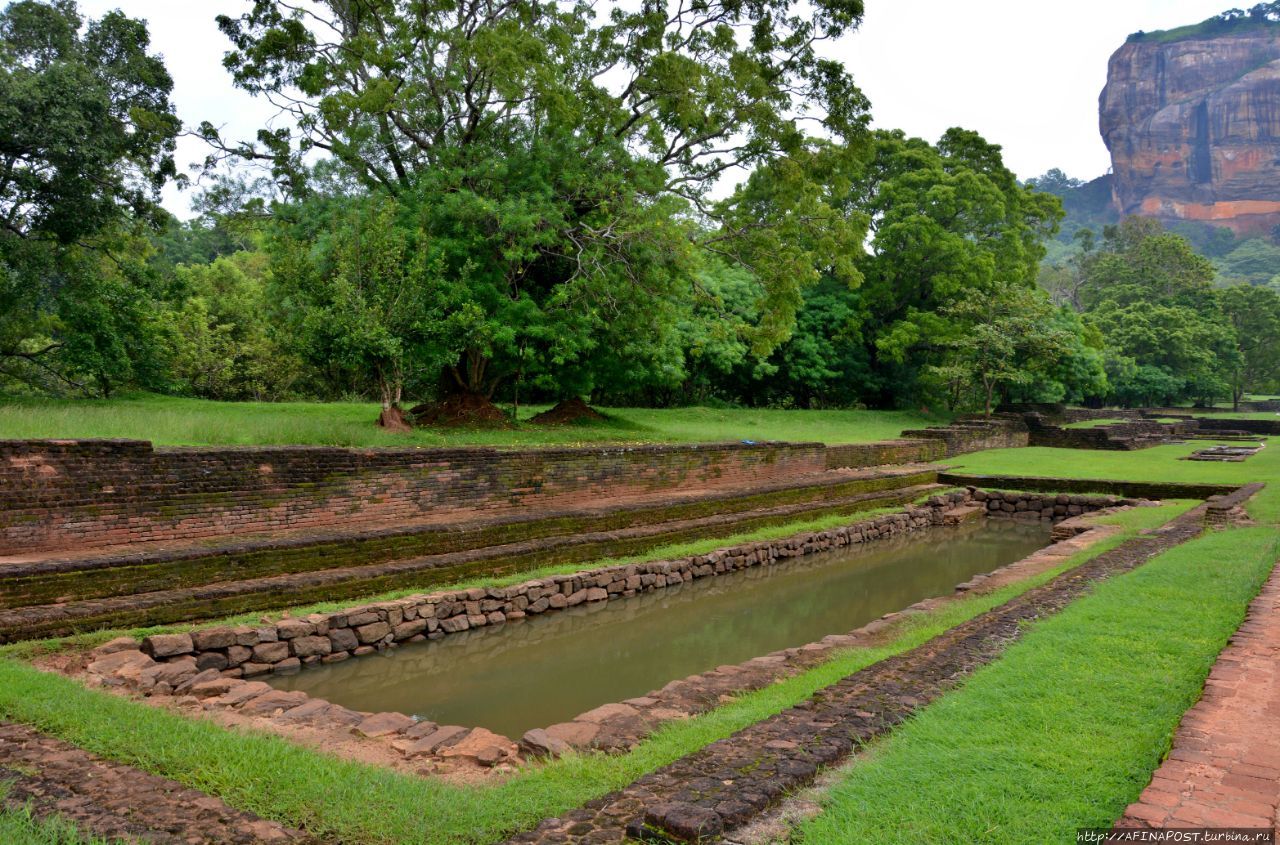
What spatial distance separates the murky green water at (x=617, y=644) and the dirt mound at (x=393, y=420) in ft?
17.3

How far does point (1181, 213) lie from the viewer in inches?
4210

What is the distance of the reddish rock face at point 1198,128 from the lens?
335 feet

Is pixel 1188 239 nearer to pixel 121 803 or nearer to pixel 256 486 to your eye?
pixel 256 486

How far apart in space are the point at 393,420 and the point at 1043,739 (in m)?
11.0

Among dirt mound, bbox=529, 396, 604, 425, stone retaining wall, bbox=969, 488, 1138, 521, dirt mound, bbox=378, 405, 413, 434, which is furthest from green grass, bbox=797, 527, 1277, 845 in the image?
dirt mound, bbox=529, 396, 604, 425

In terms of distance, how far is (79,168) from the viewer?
1268 cm

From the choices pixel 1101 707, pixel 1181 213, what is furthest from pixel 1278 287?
pixel 1101 707

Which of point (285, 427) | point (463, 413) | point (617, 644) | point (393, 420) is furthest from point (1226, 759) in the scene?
point (463, 413)

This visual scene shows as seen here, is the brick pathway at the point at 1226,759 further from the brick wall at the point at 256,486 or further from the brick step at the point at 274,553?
the brick wall at the point at 256,486

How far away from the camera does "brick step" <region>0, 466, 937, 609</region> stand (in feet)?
20.0

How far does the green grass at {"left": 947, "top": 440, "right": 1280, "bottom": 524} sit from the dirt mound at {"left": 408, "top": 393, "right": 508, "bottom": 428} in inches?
475

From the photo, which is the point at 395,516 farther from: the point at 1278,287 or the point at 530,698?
the point at 1278,287

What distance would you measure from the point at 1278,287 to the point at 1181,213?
46009 mm

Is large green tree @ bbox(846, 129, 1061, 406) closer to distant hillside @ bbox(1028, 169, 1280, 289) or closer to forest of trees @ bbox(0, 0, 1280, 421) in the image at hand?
forest of trees @ bbox(0, 0, 1280, 421)
